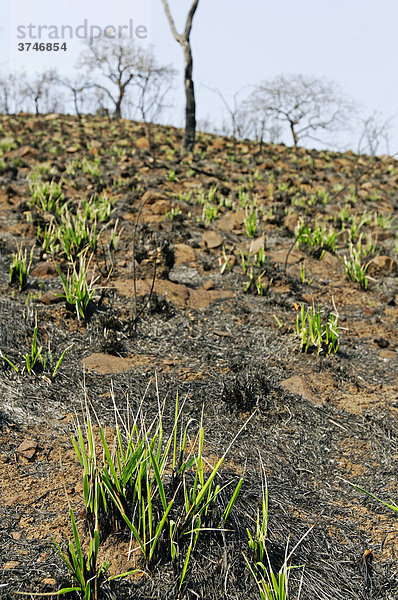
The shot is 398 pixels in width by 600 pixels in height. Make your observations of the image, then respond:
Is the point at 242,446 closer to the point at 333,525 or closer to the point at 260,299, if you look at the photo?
the point at 333,525

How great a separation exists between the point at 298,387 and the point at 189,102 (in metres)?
12.8

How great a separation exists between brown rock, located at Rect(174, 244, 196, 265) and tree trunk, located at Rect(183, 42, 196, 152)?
30.3 feet

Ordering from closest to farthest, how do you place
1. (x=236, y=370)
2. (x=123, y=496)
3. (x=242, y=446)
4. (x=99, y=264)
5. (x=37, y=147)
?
1. (x=123, y=496)
2. (x=242, y=446)
3. (x=236, y=370)
4. (x=99, y=264)
5. (x=37, y=147)

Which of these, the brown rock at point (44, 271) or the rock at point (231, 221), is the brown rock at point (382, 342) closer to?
the brown rock at point (44, 271)

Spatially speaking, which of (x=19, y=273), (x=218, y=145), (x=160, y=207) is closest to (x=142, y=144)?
(x=218, y=145)

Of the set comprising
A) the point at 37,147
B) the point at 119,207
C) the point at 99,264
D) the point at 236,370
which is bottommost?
the point at 236,370

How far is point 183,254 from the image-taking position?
→ 5.39m

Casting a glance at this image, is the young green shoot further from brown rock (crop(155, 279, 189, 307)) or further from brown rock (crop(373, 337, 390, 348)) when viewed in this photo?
brown rock (crop(373, 337, 390, 348))

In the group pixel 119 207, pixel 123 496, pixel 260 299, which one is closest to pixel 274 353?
pixel 260 299

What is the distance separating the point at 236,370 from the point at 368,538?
1371mm

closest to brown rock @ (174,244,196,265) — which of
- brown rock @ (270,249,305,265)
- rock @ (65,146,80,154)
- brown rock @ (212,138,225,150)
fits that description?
brown rock @ (270,249,305,265)

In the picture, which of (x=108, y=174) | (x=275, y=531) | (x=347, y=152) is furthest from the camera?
(x=347, y=152)

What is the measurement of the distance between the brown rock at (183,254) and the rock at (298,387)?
8.31 feet

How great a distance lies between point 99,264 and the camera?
15.5 ft
